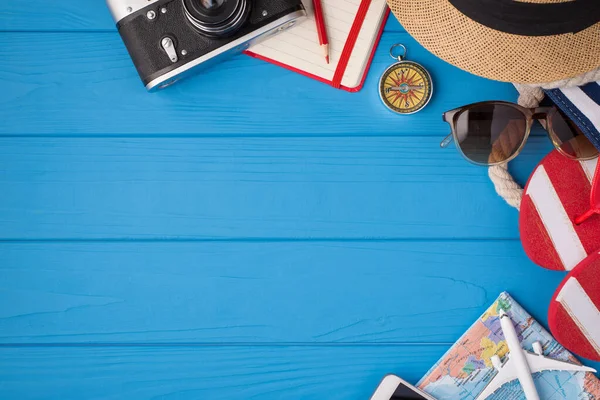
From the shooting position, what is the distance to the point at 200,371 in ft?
2.80

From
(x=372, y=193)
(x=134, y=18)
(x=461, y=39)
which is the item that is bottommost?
(x=372, y=193)

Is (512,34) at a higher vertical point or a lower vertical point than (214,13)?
lower

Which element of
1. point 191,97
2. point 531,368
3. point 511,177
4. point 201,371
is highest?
point 191,97

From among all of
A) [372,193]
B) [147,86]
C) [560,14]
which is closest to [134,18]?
[147,86]

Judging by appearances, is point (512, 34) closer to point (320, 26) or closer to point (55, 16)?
point (320, 26)

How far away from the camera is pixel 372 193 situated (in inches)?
33.2

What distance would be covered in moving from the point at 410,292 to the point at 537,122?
0.98ft

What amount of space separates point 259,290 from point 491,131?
387 millimetres

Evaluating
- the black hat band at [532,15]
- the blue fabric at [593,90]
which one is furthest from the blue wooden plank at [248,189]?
the black hat band at [532,15]

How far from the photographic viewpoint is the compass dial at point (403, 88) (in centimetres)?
82

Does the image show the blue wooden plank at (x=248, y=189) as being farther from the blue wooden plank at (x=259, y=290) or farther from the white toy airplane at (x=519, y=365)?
the white toy airplane at (x=519, y=365)

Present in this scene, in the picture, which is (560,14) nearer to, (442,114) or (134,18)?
(442,114)

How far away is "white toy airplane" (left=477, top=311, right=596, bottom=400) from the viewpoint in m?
0.81

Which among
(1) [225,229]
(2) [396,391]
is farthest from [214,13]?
(2) [396,391]
